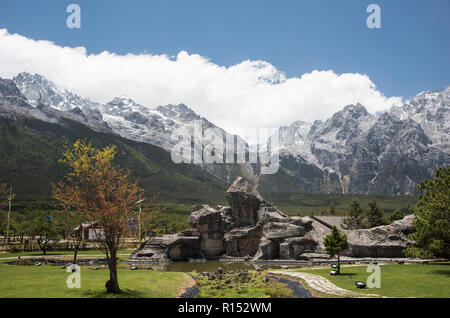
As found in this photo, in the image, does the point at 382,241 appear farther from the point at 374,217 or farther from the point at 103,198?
the point at 103,198

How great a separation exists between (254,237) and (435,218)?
28.7 meters

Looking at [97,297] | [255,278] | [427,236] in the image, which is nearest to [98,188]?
[97,297]

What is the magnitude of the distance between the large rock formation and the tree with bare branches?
27.8 meters

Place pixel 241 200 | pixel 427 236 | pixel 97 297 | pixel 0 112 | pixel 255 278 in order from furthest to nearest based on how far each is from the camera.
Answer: pixel 0 112
pixel 241 200
pixel 255 278
pixel 427 236
pixel 97 297

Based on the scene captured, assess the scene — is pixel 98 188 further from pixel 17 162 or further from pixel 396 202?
pixel 396 202

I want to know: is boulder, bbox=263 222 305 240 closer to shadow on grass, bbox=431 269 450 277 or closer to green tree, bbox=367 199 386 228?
shadow on grass, bbox=431 269 450 277

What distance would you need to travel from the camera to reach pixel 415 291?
1945 cm

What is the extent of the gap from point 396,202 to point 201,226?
140 m

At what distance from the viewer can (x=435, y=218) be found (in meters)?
28.4

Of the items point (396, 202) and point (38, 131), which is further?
point (38, 131)

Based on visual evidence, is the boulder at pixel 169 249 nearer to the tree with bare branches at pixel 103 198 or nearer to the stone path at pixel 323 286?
the stone path at pixel 323 286

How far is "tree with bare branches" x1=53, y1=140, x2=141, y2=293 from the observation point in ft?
64.6

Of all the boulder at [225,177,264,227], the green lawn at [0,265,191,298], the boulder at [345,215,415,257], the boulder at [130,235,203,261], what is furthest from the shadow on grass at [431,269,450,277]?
the boulder at [130,235,203,261]
